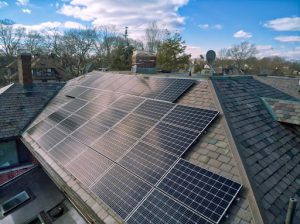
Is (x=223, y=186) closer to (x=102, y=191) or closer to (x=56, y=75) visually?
(x=102, y=191)

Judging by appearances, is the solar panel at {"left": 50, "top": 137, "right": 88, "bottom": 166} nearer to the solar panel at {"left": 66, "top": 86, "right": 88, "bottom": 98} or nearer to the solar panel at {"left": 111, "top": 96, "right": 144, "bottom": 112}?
the solar panel at {"left": 111, "top": 96, "right": 144, "bottom": 112}

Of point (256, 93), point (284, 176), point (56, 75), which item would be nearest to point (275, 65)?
point (56, 75)

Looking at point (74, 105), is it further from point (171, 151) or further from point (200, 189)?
point (200, 189)

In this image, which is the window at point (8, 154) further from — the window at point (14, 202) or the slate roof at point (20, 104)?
the window at point (14, 202)

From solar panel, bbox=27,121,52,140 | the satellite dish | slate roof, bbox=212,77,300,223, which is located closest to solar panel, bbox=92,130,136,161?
slate roof, bbox=212,77,300,223

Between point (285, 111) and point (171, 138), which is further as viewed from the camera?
point (285, 111)

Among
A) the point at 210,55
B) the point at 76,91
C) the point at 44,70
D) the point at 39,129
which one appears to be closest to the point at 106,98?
the point at 39,129

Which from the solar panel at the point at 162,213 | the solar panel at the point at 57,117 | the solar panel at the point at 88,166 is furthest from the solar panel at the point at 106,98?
the solar panel at the point at 162,213
